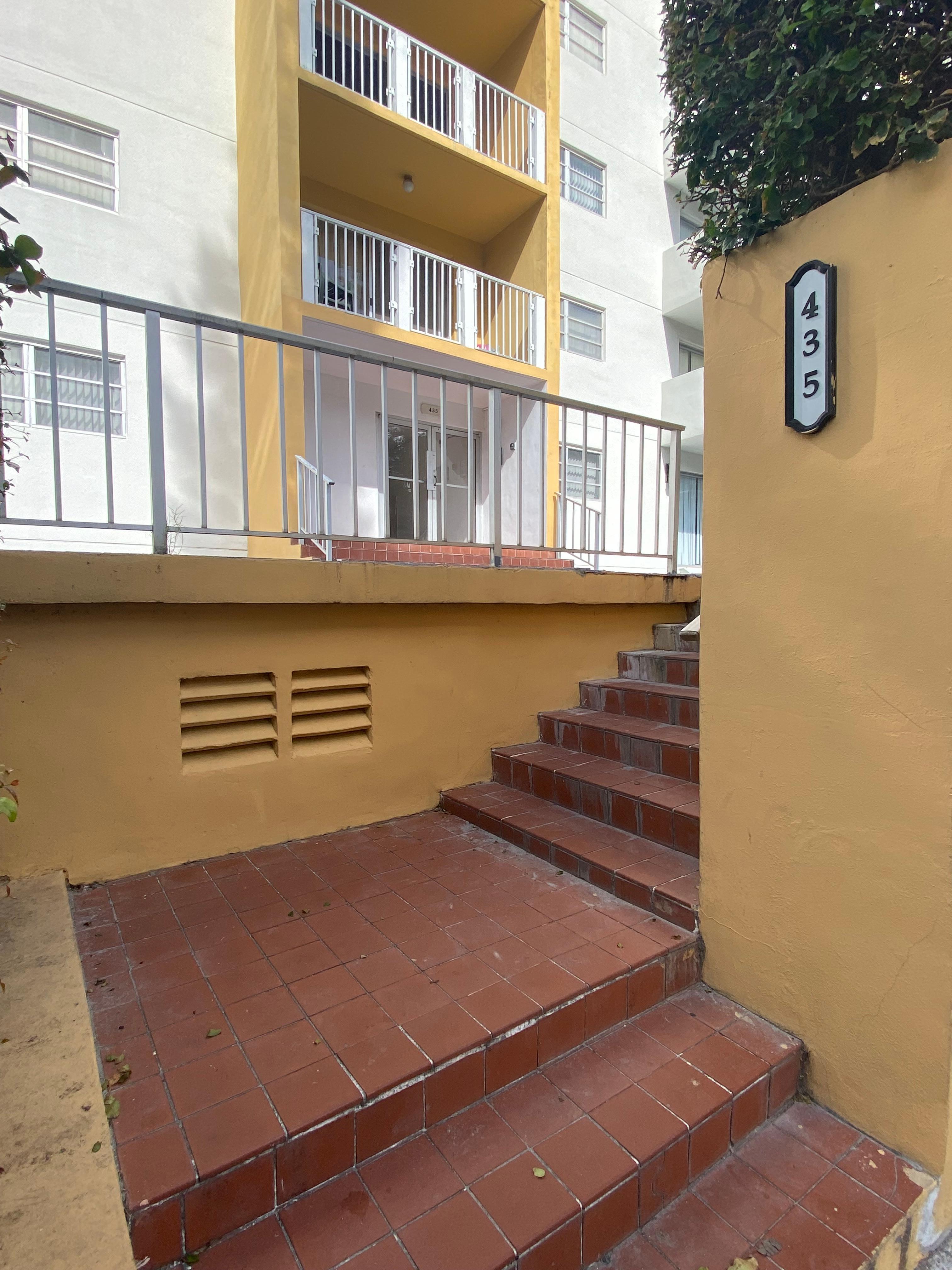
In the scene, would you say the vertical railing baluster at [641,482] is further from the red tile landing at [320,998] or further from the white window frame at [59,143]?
the white window frame at [59,143]

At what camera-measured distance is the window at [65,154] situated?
6383 mm

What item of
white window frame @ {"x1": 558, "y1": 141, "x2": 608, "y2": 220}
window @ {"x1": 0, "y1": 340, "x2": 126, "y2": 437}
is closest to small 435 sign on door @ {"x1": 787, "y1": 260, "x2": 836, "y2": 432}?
window @ {"x1": 0, "y1": 340, "x2": 126, "y2": 437}

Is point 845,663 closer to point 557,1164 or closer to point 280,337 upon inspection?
point 557,1164

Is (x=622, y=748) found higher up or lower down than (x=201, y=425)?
lower down

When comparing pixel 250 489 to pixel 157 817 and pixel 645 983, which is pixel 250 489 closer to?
pixel 157 817

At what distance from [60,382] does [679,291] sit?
10192mm

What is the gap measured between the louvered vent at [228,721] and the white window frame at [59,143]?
656 centimetres

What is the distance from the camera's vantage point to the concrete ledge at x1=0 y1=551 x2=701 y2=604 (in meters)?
2.24

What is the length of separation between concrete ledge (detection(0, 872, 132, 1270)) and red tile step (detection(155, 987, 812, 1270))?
272 mm

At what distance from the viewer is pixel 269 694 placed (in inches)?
112

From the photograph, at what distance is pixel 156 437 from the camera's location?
8.07 feet

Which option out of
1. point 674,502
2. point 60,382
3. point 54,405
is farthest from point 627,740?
point 60,382

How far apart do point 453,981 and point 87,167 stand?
28.3 feet

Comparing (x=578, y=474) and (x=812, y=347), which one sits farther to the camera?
(x=578, y=474)
